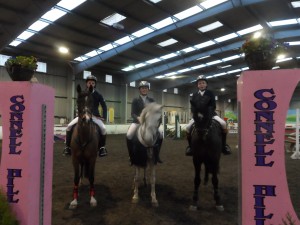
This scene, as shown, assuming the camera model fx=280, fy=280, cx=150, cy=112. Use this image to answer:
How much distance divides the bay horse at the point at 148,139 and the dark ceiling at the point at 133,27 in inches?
364

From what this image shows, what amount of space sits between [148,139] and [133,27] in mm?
13234

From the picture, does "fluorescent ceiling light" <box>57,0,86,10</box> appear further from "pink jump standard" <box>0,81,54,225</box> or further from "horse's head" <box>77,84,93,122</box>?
"pink jump standard" <box>0,81,54,225</box>

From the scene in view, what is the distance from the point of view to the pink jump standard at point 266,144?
2.98 m

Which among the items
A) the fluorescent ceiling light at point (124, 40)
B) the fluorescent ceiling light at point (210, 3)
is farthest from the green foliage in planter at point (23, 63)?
the fluorescent ceiling light at point (124, 40)

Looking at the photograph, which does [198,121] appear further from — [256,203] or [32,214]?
[32,214]

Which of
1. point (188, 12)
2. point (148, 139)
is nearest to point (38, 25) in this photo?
point (188, 12)

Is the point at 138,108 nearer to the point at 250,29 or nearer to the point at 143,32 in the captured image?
the point at 143,32

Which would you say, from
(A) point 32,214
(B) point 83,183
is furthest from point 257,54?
(B) point 83,183

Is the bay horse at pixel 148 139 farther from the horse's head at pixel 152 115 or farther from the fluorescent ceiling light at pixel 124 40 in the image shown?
the fluorescent ceiling light at pixel 124 40

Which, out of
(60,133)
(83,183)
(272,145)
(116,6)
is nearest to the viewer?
(272,145)

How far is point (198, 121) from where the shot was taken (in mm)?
4414

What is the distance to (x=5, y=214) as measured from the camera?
2.88m

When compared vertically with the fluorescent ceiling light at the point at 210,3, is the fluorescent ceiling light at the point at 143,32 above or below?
below

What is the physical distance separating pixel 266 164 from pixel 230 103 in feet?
152
